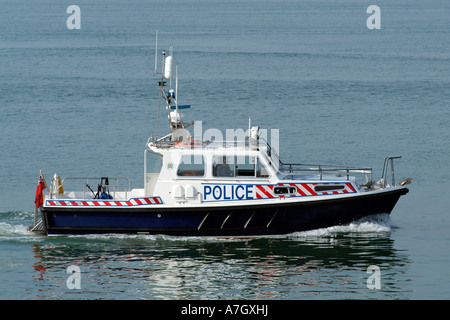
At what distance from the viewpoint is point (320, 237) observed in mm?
21969

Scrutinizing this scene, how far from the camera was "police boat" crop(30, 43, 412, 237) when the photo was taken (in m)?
21.1

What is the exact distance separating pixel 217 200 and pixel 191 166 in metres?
1.19

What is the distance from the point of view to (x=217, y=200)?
69.5 ft

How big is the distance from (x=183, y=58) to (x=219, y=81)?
11609mm

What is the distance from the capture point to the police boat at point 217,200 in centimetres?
2111

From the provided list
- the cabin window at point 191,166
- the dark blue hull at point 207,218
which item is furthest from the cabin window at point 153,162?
the dark blue hull at point 207,218

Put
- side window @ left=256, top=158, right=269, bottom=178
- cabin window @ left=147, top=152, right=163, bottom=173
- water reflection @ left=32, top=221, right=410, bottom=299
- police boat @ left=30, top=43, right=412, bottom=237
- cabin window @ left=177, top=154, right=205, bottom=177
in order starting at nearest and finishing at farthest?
water reflection @ left=32, top=221, right=410, bottom=299
police boat @ left=30, top=43, right=412, bottom=237
side window @ left=256, top=158, right=269, bottom=178
cabin window @ left=177, top=154, right=205, bottom=177
cabin window @ left=147, top=152, right=163, bottom=173

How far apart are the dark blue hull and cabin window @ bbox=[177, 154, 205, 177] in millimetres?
1065

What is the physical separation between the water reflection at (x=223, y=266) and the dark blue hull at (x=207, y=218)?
307 mm

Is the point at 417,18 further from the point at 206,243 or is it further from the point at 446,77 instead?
the point at 206,243

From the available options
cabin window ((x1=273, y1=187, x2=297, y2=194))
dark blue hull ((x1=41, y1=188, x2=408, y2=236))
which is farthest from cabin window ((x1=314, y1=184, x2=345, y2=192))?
cabin window ((x1=273, y1=187, x2=297, y2=194))

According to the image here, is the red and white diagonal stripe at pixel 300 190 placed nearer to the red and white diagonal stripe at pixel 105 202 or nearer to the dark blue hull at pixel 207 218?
the dark blue hull at pixel 207 218

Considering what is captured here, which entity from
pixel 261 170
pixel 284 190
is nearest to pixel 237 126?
pixel 261 170

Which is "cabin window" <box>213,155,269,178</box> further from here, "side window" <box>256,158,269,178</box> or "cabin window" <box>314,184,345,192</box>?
"cabin window" <box>314,184,345,192</box>
